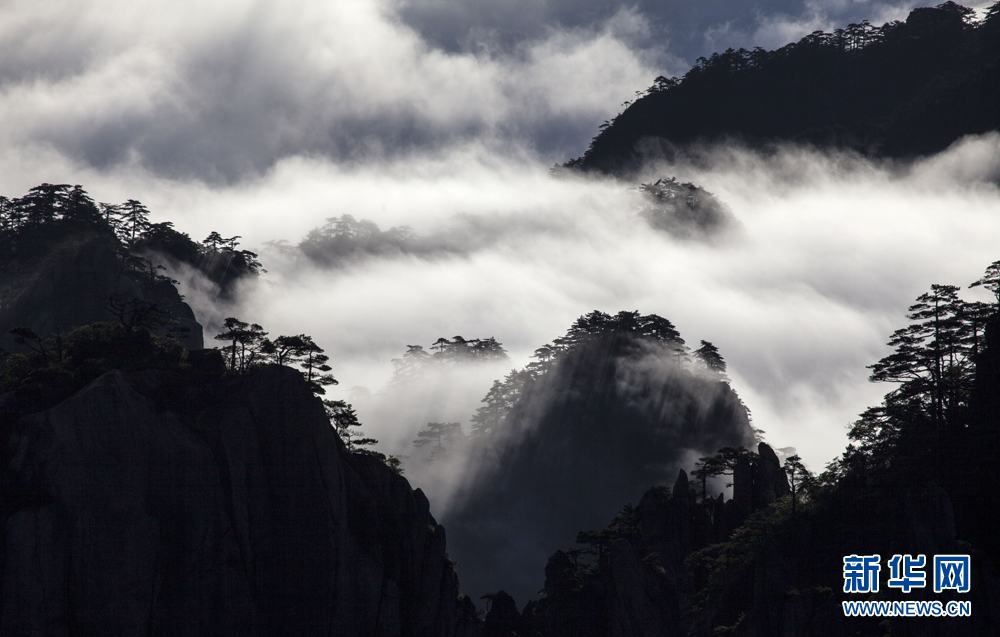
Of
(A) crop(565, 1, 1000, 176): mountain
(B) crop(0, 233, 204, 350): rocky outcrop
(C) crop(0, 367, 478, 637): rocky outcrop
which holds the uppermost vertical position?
(A) crop(565, 1, 1000, 176): mountain

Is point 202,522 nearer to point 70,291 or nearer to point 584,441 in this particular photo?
point 70,291

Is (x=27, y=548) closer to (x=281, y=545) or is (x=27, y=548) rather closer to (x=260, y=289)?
(x=281, y=545)

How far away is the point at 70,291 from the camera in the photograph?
88125 millimetres

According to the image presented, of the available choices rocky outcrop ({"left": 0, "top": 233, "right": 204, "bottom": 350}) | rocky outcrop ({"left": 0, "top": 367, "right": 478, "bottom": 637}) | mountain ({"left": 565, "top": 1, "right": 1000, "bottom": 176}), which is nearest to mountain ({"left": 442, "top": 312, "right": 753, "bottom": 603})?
rocky outcrop ({"left": 0, "top": 367, "right": 478, "bottom": 637})

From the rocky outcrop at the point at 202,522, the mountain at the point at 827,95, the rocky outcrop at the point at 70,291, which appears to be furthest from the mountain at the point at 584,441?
the mountain at the point at 827,95

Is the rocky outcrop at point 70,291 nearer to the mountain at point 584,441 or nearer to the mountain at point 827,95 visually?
the mountain at point 584,441

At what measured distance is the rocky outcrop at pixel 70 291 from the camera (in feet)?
285

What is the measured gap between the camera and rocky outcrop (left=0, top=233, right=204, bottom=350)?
86.8 metres

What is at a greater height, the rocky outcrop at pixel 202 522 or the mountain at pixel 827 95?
the mountain at pixel 827 95

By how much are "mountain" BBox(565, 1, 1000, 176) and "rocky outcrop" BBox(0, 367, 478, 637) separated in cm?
14561

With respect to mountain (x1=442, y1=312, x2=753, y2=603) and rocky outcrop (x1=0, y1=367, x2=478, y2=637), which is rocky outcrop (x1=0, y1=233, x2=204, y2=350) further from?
mountain (x1=442, y1=312, x2=753, y2=603)

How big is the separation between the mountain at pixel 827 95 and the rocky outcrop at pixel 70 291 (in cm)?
13128

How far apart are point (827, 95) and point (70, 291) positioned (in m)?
163

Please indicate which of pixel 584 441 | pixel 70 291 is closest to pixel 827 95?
pixel 584 441
